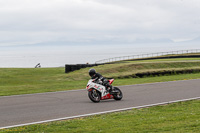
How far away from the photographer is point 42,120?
9727mm

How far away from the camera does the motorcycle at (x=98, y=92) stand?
524 inches

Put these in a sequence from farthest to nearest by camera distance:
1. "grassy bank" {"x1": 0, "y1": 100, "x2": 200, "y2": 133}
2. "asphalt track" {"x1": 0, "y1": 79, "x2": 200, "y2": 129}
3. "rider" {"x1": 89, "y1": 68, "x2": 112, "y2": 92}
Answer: "rider" {"x1": 89, "y1": 68, "x2": 112, "y2": 92} < "asphalt track" {"x1": 0, "y1": 79, "x2": 200, "y2": 129} < "grassy bank" {"x1": 0, "y1": 100, "x2": 200, "y2": 133}

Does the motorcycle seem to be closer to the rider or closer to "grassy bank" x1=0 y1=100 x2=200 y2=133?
the rider

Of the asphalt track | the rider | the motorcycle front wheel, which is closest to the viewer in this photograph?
the asphalt track

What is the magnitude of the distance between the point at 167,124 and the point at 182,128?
2.07 ft

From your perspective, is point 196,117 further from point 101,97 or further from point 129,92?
point 129,92

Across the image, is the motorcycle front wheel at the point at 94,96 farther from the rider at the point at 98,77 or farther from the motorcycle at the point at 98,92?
the rider at the point at 98,77

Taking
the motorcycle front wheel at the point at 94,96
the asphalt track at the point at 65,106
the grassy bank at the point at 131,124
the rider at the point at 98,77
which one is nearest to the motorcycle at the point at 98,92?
the motorcycle front wheel at the point at 94,96

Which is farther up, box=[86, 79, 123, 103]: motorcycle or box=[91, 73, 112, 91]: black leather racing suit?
box=[91, 73, 112, 91]: black leather racing suit

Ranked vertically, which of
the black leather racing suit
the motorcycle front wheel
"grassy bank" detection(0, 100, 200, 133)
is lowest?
"grassy bank" detection(0, 100, 200, 133)

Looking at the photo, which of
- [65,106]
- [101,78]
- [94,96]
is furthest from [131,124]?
[101,78]

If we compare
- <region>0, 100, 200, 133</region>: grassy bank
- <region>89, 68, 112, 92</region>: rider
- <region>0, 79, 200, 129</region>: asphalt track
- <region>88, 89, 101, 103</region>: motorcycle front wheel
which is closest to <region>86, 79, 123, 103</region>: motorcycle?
<region>88, 89, 101, 103</region>: motorcycle front wheel

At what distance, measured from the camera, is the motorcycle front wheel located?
13.4 metres

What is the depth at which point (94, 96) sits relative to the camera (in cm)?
1343
